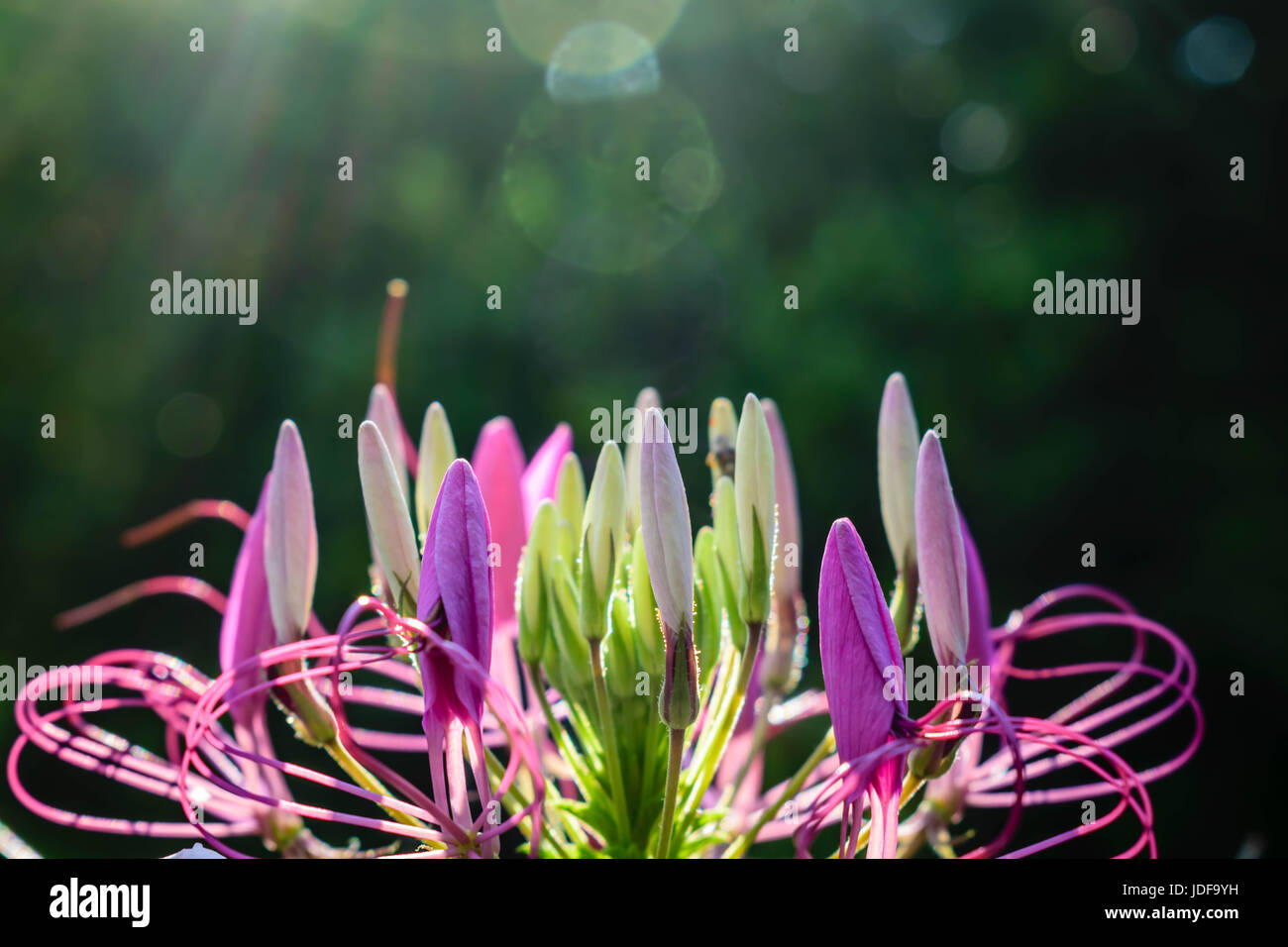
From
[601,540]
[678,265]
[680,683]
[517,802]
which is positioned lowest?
[517,802]

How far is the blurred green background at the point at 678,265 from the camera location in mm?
3553

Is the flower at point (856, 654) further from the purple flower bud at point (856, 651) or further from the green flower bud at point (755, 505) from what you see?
the green flower bud at point (755, 505)

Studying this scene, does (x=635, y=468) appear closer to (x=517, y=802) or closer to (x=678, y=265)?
(x=517, y=802)

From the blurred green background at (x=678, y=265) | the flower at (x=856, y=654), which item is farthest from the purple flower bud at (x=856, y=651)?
the blurred green background at (x=678, y=265)

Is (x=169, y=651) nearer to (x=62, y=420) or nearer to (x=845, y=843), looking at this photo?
(x=62, y=420)

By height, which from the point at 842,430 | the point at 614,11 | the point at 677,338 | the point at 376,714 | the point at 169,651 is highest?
the point at 614,11

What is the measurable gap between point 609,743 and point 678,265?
3.31 m

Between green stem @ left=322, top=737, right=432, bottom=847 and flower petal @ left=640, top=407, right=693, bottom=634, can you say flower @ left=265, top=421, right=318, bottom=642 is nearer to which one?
green stem @ left=322, top=737, right=432, bottom=847

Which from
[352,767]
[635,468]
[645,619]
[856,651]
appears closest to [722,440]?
[635,468]

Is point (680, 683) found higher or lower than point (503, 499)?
lower

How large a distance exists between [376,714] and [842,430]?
2.17 meters

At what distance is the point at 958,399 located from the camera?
3814mm

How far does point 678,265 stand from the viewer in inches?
152
